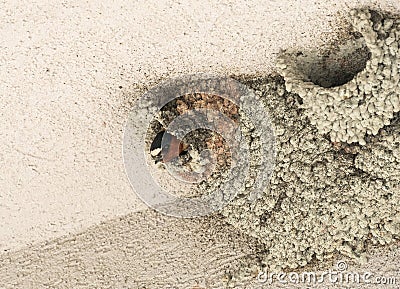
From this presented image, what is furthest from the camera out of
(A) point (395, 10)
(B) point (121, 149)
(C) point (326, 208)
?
(B) point (121, 149)

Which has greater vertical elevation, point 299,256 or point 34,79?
point 34,79

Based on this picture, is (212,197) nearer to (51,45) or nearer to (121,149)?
(121,149)

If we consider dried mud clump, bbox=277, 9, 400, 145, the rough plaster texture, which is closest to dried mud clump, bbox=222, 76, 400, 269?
dried mud clump, bbox=277, 9, 400, 145

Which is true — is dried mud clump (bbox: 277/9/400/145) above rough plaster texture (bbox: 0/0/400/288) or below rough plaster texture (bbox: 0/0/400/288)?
above

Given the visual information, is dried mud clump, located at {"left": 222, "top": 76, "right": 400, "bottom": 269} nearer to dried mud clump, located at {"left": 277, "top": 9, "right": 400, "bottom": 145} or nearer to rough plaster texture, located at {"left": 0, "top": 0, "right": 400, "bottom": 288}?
dried mud clump, located at {"left": 277, "top": 9, "right": 400, "bottom": 145}

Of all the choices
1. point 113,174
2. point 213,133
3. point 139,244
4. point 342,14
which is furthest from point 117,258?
point 342,14

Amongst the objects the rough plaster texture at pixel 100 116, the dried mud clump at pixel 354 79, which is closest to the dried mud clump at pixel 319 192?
the dried mud clump at pixel 354 79

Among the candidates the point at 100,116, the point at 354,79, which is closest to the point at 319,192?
the point at 354,79

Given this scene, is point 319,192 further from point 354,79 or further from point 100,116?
point 100,116
